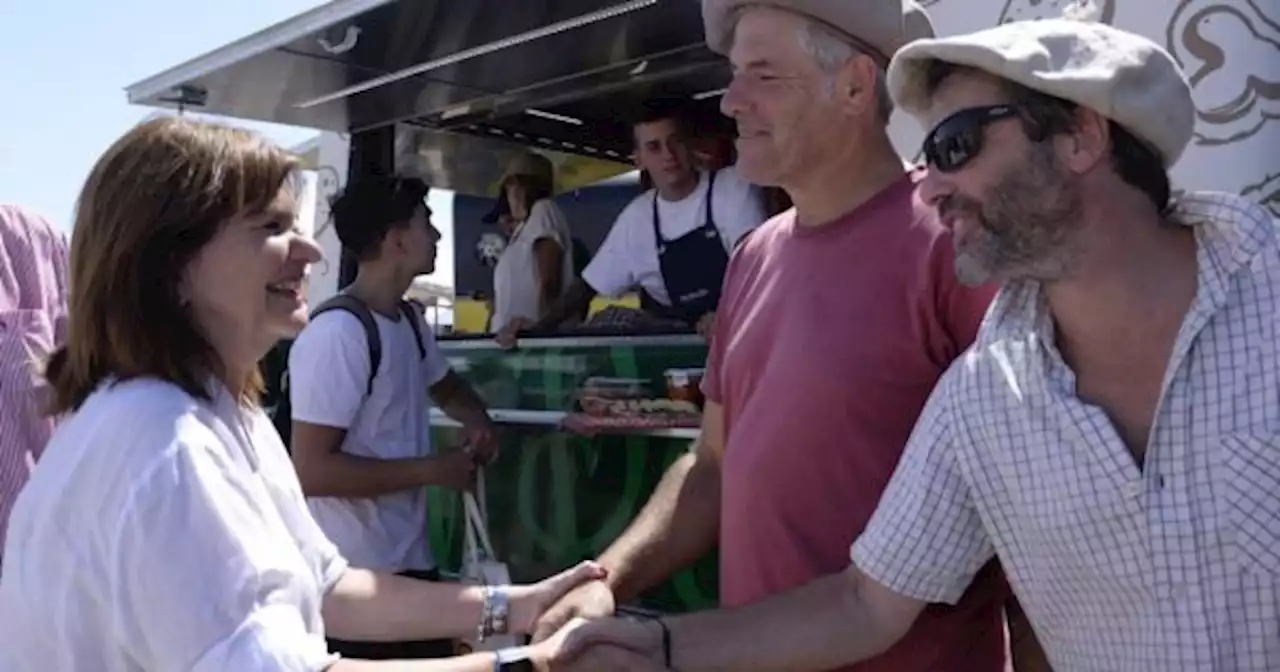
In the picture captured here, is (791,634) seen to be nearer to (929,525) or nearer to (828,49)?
(929,525)

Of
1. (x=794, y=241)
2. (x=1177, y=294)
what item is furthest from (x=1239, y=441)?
(x=794, y=241)

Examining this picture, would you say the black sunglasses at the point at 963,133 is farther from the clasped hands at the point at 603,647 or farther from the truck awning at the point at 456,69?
the truck awning at the point at 456,69

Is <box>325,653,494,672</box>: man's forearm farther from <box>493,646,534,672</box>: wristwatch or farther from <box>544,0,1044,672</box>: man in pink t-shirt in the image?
<box>544,0,1044,672</box>: man in pink t-shirt

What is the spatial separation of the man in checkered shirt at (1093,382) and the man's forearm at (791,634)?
4 cm

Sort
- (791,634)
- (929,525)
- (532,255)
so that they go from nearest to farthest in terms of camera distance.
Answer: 1. (929,525)
2. (791,634)
3. (532,255)

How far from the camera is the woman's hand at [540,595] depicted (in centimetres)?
248

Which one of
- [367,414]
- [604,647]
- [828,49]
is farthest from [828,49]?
[367,414]

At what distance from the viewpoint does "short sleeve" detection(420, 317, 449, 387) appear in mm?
3969

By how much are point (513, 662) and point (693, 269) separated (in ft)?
8.60

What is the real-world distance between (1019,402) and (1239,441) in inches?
11.1

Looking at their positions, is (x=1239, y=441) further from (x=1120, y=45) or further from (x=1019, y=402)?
(x=1120, y=45)

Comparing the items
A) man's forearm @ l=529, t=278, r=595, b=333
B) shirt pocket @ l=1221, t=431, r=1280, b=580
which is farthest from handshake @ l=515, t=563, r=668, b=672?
man's forearm @ l=529, t=278, r=595, b=333

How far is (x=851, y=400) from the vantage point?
202 centimetres

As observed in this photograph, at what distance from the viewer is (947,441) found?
1.82 m
